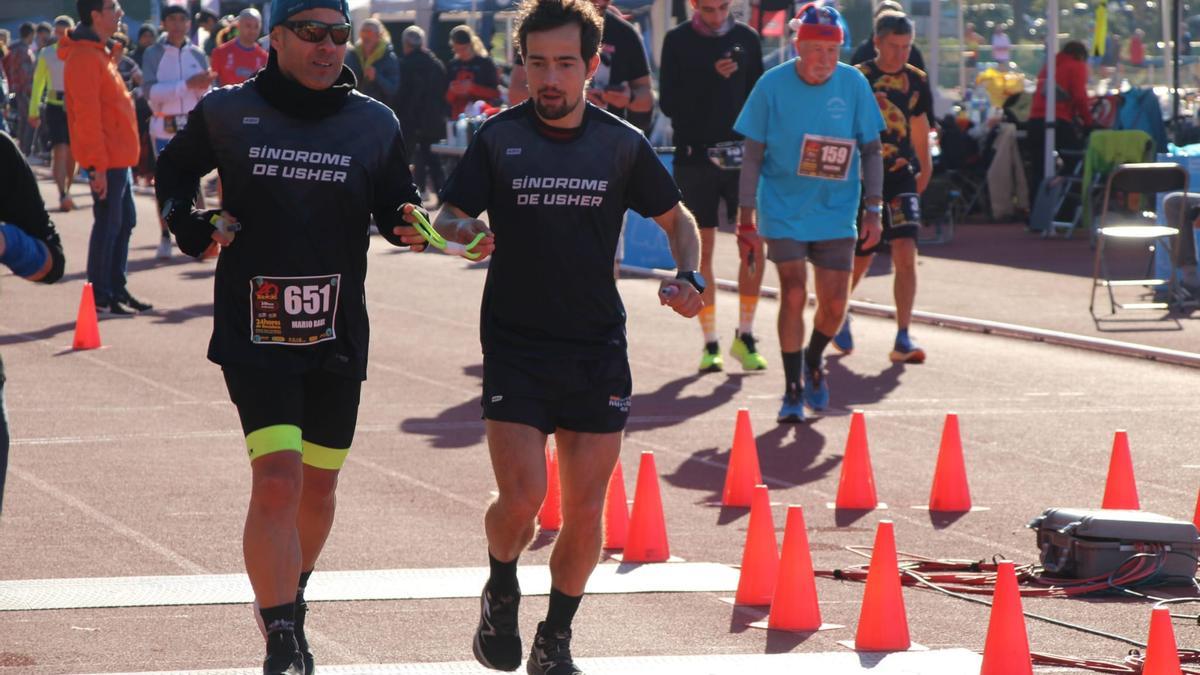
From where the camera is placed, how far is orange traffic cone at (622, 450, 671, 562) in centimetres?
780

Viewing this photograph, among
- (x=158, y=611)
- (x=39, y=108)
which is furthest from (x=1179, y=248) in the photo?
(x=39, y=108)

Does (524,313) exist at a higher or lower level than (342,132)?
lower

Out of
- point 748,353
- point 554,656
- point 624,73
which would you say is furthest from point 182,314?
point 554,656

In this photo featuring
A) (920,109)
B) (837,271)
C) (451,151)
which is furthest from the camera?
(451,151)

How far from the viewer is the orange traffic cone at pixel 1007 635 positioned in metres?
5.82

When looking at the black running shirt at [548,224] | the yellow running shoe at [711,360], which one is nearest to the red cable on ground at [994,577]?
the black running shirt at [548,224]

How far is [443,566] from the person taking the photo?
303 inches

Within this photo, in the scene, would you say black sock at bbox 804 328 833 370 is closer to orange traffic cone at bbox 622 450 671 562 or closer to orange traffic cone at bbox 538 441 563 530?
orange traffic cone at bbox 538 441 563 530

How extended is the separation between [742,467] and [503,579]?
3078 millimetres

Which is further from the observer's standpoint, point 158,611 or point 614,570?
point 614,570

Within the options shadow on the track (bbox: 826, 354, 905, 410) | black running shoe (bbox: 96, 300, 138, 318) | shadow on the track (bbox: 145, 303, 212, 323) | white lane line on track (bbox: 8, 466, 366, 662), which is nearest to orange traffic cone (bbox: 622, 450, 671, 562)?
white lane line on track (bbox: 8, 466, 366, 662)

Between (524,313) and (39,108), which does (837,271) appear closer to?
(524,313)

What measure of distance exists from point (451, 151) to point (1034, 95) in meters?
7.21

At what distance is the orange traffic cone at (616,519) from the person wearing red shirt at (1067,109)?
16042mm
